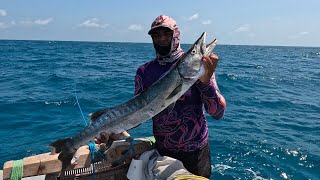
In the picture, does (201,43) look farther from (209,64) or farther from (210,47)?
(209,64)

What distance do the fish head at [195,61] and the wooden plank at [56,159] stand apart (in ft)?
5.70

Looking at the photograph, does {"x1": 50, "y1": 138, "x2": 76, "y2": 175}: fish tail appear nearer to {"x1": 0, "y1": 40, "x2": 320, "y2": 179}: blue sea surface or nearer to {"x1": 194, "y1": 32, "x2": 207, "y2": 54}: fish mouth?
{"x1": 194, "y1": 32, "x2": 207, "y2": 54}: fish mouth

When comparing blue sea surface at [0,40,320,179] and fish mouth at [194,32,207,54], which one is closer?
fish mouth at [194,32,207,54]

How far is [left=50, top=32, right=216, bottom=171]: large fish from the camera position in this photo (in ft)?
12.7

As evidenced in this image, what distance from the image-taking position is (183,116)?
433 cm

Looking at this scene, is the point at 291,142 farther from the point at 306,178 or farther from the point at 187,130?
the point at 187,130

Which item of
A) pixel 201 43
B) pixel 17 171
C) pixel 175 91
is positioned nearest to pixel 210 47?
pixel 201 43

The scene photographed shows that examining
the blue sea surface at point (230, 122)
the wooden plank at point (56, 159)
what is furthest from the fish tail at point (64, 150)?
the blue sea surface at point (230, 122)

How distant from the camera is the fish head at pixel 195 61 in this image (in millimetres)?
3857

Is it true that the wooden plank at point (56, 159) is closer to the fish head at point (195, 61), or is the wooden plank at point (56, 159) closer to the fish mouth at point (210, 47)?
the fish head at point (195, 61)

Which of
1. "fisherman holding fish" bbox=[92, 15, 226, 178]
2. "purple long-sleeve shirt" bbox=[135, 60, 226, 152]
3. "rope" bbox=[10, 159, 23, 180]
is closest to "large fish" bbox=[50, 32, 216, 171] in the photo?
"fisherman holding fish" bbox=[92, 15, 226, 178]

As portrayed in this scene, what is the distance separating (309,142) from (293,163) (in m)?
2.21

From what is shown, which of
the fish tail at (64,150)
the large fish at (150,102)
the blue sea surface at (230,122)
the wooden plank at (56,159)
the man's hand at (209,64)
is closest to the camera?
the man's hand at (209,64)

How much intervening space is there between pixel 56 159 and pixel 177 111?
1.89 meters
